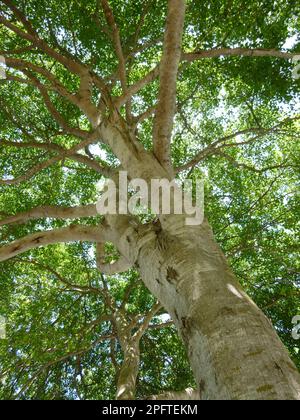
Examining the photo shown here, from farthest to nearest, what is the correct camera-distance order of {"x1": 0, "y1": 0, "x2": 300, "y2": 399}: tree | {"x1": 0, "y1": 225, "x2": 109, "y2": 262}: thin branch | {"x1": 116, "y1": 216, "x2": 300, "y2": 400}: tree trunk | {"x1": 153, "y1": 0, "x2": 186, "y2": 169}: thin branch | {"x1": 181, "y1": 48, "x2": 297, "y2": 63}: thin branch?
{"x1": 181, "y1": 48, "x2": 297, "y2": 63}: thin branch → {"x1": 153, "y1": 0, "x2": 186, "y2": 169}: thin branch → {"x1": 0, "y1": 225, "x2": 109, "y2": 262}: thin branch → {"x1": 0, "y1": 0, "x2": 300, "y2": 399}: tree → {"x1": 116, "y1": 216, "x2": 300, "y2": 400}: tree trunk

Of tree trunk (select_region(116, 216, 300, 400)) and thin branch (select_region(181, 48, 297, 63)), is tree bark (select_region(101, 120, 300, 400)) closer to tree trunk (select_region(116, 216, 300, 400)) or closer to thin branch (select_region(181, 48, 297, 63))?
tree trunk (select_region(116, 216, 300, 400))

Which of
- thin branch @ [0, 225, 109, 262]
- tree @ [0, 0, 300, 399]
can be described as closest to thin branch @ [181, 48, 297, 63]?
tree @ [0, 0, 300, 399]

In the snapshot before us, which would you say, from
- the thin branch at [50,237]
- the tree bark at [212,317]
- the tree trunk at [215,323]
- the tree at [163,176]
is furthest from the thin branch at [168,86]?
the tree trunk at [215,323]

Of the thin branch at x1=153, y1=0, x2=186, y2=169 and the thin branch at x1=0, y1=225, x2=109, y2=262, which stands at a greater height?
the thin branch at x1=153, y1=0, x2=186, y2=169

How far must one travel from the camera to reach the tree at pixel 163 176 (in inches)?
82.9

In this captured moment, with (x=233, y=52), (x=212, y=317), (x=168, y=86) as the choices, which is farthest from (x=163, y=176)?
(x=233, y=52)

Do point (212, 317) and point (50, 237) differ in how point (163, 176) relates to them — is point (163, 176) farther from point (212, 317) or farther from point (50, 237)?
point (212, 317)

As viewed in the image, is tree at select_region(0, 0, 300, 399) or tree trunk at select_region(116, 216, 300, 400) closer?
tree trunk at select_region(116, 216, 300, 400)

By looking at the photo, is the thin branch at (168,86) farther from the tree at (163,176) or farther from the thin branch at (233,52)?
the thin branch at (233,52)

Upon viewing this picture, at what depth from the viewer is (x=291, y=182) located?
9031mm

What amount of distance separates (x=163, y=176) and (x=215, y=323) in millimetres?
2043

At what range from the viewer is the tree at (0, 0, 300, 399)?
2.11m
